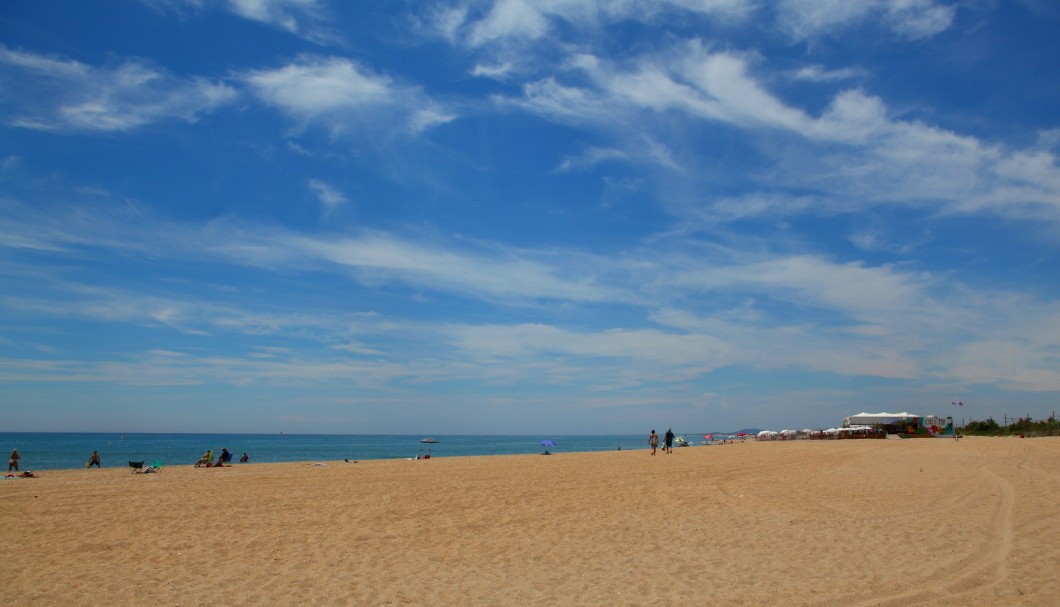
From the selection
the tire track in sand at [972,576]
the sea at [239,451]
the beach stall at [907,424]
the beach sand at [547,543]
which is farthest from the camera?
the sea at [239,451]

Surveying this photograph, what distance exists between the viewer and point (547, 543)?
10461 mm

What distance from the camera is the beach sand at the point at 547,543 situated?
7.79m

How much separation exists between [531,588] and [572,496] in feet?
24.6

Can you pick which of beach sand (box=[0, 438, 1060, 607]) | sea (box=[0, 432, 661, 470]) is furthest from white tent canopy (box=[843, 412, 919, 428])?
beach sand (box=[0, 438, 1060, 607])

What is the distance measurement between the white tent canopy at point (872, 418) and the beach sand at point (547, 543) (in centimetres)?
3645

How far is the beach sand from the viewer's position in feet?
25.5

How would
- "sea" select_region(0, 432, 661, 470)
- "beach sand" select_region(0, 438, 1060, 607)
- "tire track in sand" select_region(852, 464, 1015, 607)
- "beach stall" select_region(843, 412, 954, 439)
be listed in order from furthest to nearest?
"sea" select_region(0, 432, 661, 470) → "beach stall" select_region(843, 412, 954, 439) → "beach sand" select_region(0, 438, 1060, 607) → "tire track in sand" select_region(852, 464, 1015, 607)

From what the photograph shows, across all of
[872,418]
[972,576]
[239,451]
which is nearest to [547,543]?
[972,576]

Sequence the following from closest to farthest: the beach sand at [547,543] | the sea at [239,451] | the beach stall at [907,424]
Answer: the beach sand at [547,543]
the beach stall at [907,424]
the sea at [239,451]

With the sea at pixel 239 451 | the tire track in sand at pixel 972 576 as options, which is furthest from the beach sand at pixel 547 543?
the sea at pixel 239 451

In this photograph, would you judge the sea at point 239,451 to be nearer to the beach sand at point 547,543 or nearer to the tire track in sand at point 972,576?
the beach sand at point 547,543

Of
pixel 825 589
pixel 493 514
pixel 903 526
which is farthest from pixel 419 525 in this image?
pixel 903 526

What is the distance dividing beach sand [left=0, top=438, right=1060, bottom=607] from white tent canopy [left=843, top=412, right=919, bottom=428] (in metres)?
36.4

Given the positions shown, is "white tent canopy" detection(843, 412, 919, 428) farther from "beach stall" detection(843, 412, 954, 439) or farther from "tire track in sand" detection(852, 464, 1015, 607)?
"tire track in sand" detection(852, 464, 1015, 607)
